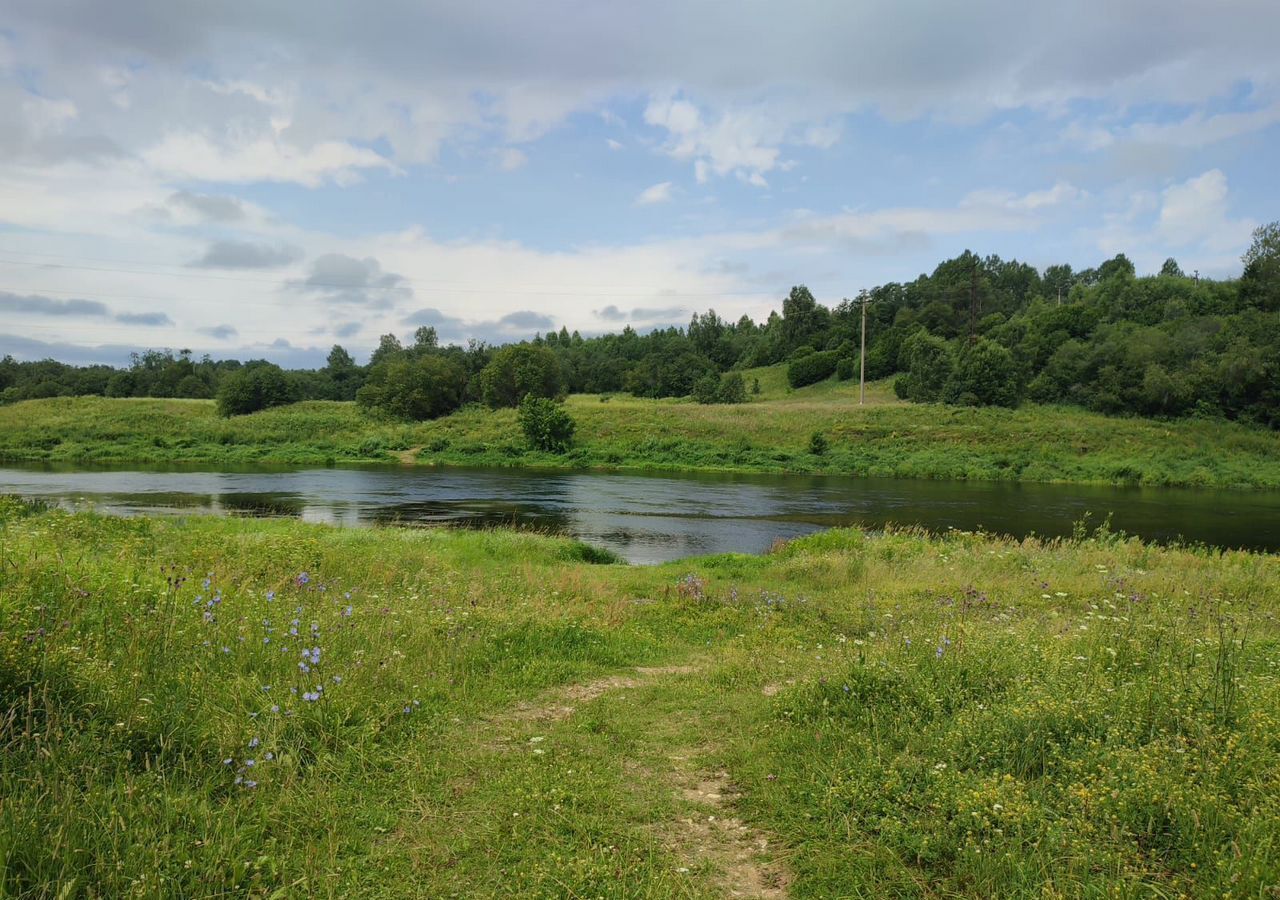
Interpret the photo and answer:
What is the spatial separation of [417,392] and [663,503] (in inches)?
2073

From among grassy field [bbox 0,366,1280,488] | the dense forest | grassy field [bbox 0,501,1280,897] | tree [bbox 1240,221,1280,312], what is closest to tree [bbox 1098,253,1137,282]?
the dense forest

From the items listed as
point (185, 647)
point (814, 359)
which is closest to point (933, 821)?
point (185, 647)

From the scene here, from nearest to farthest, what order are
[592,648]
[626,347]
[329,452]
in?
[592,648], [329,452], [626,347]

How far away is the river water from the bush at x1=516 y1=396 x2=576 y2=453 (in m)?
10.8

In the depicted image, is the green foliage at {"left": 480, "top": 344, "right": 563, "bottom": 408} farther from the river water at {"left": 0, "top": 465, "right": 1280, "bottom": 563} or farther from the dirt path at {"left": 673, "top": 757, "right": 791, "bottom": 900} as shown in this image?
the dirt path at {"left": 673, "top": 757, "right": 791, "bottom": 900}

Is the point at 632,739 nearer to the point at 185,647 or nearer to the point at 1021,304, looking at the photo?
the point at 185,647

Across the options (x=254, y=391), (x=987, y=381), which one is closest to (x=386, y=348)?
(x=254, y=391)

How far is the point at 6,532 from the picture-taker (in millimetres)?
11461

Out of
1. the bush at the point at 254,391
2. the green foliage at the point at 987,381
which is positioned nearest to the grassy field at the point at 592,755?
the green foliage at the point at 987,381

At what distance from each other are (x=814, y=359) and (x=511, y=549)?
91.1 m

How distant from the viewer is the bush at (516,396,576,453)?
59.2 meters

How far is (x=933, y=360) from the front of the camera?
77875 millimetres

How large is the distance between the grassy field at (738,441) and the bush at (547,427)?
120cm

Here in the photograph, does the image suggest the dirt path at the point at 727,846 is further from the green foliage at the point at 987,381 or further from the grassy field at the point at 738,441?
the green foliage at the point at 987,381
